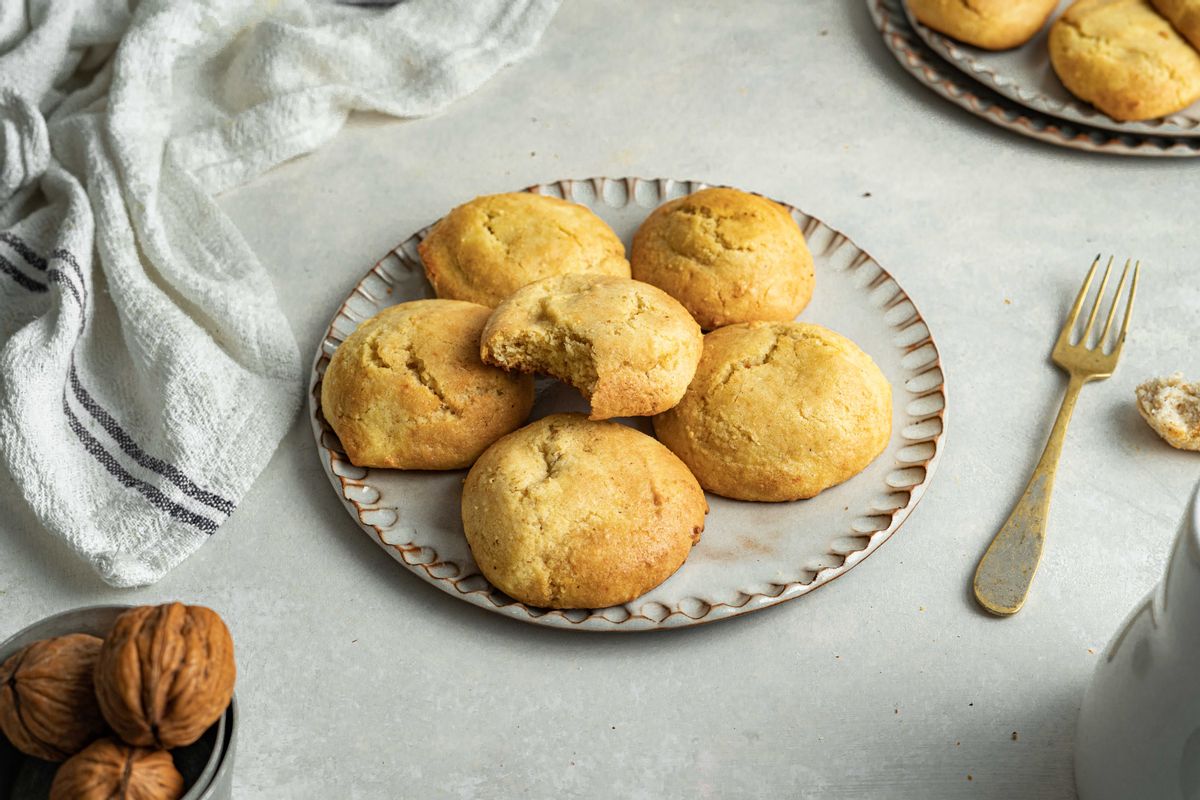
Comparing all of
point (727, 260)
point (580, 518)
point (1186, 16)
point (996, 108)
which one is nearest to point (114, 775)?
point (580, 518)

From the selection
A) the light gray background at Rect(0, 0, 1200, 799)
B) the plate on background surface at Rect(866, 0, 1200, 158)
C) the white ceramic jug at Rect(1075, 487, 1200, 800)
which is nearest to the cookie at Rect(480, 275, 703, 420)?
the light gray background at Rect(0, 0, 1200, 799)

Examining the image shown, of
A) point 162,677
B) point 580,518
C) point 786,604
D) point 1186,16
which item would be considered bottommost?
point 786,604

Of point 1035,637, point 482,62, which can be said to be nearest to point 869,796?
point 1035,637

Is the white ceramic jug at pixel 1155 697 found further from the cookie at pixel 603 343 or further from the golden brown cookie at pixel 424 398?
the golden brown cookie at pixel 424 398

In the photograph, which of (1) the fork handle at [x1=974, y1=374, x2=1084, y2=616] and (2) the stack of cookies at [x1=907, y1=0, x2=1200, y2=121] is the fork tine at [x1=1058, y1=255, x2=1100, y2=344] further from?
(2) the stack of cookies at [x1=907, y1=0, x2=1200, y2=121]

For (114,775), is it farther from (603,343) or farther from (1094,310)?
(1094,310)

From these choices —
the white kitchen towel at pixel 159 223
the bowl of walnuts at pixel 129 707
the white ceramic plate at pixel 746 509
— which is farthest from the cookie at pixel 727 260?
the bowl of walnuts at pixel 129 707

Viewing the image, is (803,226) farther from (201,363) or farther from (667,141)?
(201,363)
